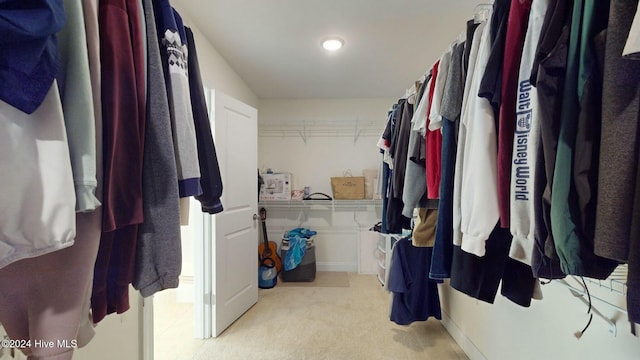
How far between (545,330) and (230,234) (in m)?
2.08

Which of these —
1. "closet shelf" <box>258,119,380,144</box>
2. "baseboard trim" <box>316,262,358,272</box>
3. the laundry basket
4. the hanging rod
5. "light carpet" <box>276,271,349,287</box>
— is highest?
"closet shelf" <box>258,119,380,144</box>

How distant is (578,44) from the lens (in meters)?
0.53

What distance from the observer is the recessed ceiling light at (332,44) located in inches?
83.0

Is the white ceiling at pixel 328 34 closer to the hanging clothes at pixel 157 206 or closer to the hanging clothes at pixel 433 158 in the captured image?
the hanging clothes at pixel 433 158

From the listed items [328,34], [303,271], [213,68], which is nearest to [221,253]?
[303,271]

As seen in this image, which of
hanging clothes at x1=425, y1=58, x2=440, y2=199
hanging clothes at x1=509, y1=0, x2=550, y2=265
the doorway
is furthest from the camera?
the doorway

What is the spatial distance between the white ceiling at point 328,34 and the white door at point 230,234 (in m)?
0.50

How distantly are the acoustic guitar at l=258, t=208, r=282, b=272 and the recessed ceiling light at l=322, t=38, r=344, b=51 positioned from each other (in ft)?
6.76

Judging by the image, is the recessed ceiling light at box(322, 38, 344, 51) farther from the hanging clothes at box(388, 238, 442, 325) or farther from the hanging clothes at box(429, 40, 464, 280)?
the hanging clothes at box(388, 238, 442, 325)

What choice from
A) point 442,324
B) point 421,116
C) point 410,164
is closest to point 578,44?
point 421,116

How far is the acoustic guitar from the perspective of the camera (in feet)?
9.91

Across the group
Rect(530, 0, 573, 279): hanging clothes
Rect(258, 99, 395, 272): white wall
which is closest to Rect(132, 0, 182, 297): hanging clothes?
Rect(530, 0, 573, 279): hanging clothes

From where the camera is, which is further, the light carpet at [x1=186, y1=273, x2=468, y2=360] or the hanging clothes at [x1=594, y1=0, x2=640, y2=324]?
the light carpet at [x1=186, y1=273, x2=468, y2=360]

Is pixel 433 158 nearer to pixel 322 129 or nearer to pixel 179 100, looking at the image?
pixel 179 100
